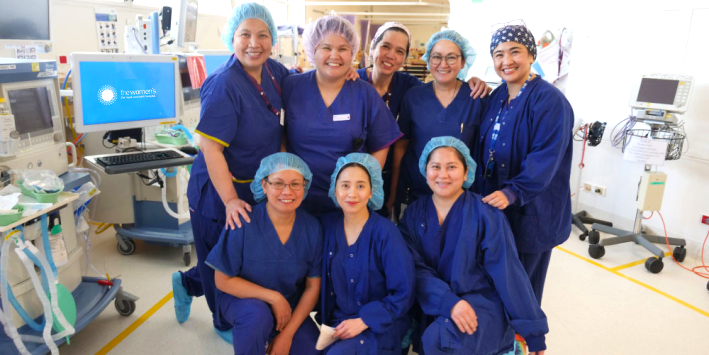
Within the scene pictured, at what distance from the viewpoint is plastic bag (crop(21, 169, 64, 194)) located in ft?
6.18

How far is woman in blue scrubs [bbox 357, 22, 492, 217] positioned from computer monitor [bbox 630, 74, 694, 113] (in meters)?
1.98

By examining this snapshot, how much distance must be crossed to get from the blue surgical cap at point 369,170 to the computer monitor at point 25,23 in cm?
215

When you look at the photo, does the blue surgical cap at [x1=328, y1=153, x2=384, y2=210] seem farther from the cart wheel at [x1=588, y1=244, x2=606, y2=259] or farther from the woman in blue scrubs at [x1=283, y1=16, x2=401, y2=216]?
the cart wheel at [x1=588, y1=244, x2=606, y2=259]

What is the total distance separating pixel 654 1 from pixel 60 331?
15.1ft

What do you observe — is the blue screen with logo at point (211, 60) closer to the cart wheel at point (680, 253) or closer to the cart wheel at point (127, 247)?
the cart wheel at point (127, 247)

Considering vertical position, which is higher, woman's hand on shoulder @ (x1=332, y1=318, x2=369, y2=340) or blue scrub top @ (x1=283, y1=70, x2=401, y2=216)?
blue scrub top @ (x1=283, y1=70, x2=401, y2=216)

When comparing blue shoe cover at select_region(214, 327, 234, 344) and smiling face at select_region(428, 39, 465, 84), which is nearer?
smiling face at select_region(428, 39, 465, 84)

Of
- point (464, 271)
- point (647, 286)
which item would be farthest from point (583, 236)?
point (464, 271)

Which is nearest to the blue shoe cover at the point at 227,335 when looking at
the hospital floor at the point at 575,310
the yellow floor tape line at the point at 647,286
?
the hospital floor at the point at 575,310

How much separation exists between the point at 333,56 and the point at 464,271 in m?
1.03

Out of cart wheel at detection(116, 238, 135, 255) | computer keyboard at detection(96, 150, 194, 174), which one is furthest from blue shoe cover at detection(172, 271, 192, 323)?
cart wheel at detection(116, 238, 135, 255)

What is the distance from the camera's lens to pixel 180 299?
7.87 ft

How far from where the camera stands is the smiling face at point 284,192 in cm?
181

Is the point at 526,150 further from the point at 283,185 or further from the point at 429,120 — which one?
the point at 283,185
